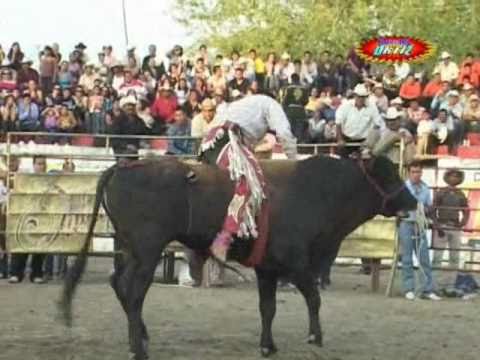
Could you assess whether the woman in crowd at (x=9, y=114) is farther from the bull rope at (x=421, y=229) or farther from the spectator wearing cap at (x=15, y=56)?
the bull rope at (x=421, y=229)

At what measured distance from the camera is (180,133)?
21.0 meters

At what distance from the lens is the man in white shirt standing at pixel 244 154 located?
10078 mm

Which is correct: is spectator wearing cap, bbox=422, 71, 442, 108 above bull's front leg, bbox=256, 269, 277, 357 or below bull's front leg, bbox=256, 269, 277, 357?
above

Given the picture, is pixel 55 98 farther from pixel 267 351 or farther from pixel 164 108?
pixel 267 351

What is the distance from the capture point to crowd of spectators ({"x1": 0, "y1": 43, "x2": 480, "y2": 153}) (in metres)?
23.0

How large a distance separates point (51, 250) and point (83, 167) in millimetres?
3564

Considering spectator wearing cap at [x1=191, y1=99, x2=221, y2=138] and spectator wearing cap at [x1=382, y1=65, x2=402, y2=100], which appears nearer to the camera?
spectator wearing cap at [x1=191, y1=99, x2=221, y2=138]

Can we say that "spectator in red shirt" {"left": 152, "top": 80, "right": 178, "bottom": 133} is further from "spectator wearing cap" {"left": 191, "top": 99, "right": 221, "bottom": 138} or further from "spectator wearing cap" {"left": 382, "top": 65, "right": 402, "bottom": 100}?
"spectator wearing cap" {"left": 191, "top": 99, "right": 221, "bottom": 138}

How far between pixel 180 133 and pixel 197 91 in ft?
13.2

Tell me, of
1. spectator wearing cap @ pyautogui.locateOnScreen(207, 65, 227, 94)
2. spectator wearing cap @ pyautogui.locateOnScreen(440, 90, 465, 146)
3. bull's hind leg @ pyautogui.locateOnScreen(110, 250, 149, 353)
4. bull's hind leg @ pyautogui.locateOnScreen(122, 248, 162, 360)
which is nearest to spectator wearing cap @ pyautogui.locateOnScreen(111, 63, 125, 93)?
spectator wearing cap @ pyautogui.locateOnScreen(207, 65, 227, 94)

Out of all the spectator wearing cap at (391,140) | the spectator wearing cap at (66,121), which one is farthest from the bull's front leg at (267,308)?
the spectator wearing cap at (66,121)

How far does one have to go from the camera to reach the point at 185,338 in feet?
35.5

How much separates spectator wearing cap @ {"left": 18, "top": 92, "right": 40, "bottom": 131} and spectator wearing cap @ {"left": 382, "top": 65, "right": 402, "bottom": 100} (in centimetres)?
724

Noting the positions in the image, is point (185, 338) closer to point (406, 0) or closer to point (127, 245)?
point (127, 245)
